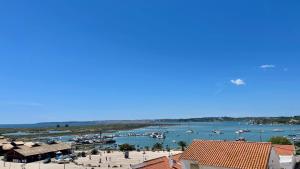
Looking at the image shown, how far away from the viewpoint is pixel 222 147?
24.4 meters

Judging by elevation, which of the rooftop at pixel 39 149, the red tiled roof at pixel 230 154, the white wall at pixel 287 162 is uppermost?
the red tiled roof at pixel 230 154

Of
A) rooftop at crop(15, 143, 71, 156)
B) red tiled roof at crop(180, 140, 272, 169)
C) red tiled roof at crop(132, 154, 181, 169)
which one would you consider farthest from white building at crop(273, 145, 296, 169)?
rooftop at crop(15, 143, 71, 156)

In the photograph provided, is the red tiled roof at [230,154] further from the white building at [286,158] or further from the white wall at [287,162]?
the white wall at [287,162]

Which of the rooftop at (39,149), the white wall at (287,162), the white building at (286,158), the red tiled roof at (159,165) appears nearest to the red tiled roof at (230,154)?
the red tiled roof at (159,165)

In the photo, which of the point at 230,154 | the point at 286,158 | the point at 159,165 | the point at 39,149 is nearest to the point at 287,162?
the point at 286,158

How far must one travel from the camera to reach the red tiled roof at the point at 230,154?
21844 millimetres

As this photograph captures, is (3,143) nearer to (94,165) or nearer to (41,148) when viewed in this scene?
(41,148)

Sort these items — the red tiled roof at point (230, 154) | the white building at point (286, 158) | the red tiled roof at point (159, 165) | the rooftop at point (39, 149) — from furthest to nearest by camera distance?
the rooftop at point (39, 149) → the white building at point (286, 158) → the red tiled roof at point (159, 165) → the red tiled roof at point (230, 154)

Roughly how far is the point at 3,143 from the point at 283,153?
207 feet

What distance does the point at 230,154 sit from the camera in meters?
23.4

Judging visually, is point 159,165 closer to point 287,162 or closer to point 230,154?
A: point 230,154

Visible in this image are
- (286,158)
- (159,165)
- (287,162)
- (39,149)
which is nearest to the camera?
(159,165)

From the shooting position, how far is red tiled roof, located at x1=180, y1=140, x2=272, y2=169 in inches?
860

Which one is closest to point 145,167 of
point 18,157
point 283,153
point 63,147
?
point 283,153
